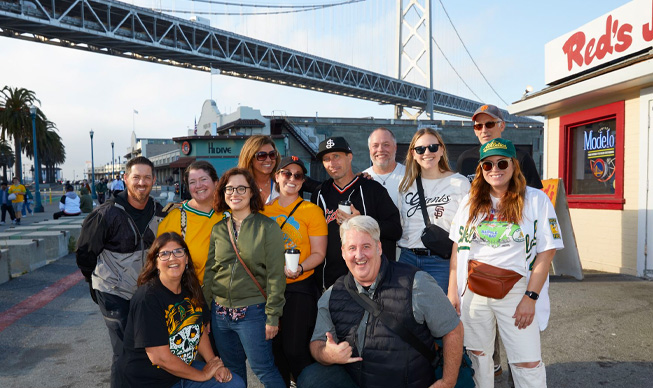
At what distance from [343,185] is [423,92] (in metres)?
77.9

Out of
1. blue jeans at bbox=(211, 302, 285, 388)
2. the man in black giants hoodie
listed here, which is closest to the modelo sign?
the man in black giants hoodie

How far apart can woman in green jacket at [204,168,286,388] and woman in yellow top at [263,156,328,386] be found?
0.14m

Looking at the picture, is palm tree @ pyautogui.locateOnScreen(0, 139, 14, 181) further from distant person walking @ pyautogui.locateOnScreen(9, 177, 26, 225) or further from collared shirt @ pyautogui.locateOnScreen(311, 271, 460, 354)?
collared shirt @ pyautogui.locateOnScreen(311, 271, 460, 354)

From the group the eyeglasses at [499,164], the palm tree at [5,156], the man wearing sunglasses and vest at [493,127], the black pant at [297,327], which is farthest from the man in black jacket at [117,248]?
the palm tree at [5,156]

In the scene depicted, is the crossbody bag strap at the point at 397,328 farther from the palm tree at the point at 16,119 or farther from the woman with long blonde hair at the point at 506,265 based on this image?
the palm tree at the point at 16,119

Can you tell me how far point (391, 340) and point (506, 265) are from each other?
0.88 m

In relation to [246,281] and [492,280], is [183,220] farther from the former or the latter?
[492,280]

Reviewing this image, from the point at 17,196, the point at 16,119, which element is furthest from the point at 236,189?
the point at 16,119

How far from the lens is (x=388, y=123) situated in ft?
109

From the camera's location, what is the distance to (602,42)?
321 inches

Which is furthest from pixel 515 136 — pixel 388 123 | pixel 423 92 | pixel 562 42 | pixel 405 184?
pixel 423 92

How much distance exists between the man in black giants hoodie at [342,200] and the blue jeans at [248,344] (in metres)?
0.59

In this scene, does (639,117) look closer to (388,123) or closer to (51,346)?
(51,346)

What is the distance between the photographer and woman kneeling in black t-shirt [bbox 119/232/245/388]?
2.67m
